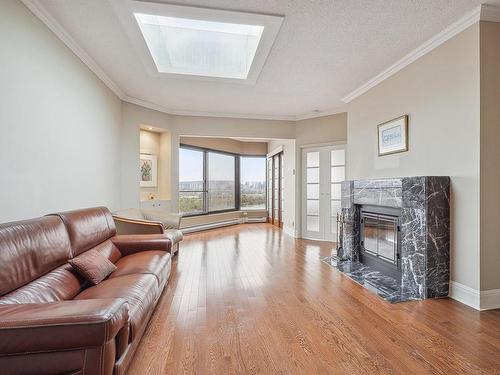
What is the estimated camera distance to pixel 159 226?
379 centimetres

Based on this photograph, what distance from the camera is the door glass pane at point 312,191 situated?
5921 mm

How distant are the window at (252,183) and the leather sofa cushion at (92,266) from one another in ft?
21.6

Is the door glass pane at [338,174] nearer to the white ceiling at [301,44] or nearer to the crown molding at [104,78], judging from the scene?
the crown molding at [104,78]

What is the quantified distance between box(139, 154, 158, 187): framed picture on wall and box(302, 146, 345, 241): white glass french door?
3365mm

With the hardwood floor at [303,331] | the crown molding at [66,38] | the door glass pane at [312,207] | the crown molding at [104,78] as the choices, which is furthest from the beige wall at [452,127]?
the crown molding at [66,38]

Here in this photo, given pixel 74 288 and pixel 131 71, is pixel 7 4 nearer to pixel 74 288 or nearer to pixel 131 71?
pixel 131 71

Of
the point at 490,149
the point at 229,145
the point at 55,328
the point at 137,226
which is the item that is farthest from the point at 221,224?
the point at 55,328

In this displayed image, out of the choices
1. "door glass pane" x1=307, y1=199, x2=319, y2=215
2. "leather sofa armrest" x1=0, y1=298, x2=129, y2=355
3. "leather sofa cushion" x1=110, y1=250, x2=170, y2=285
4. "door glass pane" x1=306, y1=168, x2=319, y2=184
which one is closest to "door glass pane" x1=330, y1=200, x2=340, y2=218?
"door glass pane" x1=307, y1=199, x2=319, y2=215

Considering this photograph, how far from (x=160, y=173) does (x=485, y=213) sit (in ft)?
17.9

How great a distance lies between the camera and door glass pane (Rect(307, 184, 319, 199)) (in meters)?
5.92

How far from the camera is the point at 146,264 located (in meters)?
2.55

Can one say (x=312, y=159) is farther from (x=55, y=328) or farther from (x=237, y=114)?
(x=55, y=328)

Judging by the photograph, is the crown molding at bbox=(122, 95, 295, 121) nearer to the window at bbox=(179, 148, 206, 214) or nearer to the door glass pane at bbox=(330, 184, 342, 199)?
the window at bbox=(179, 148, 206, 214)

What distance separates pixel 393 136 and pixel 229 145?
544 cm
